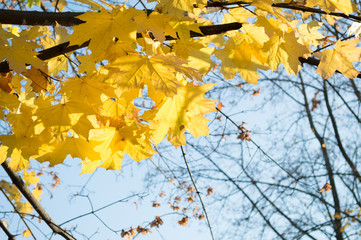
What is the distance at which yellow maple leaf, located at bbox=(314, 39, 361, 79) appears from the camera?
1.23 metres

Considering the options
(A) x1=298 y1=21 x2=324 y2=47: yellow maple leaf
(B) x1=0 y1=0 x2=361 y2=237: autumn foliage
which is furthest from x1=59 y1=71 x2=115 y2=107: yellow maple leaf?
(A) x1=298 y1=21 x2=324 y2=47: yellow maple leaf

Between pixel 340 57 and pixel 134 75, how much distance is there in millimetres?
760

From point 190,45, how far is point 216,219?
6.00m

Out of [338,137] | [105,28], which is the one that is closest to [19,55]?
[105,28]

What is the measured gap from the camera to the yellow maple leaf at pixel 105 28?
0.93m

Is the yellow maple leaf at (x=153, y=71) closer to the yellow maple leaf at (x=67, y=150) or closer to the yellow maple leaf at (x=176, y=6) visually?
the yellow maple leaf at (x=176, y=6)

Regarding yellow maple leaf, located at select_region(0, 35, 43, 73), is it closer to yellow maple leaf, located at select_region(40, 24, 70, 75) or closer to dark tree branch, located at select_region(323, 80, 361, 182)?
yellow maple leaf, located at select_region(40, 24, 70, 75)

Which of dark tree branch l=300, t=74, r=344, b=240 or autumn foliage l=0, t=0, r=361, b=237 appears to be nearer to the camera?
autumn foliage l=0, t=0, r=361, b=237

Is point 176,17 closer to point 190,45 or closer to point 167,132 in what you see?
point 190,45

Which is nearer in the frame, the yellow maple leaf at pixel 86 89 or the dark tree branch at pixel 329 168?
the yellow maple leaf at pixel 86 89

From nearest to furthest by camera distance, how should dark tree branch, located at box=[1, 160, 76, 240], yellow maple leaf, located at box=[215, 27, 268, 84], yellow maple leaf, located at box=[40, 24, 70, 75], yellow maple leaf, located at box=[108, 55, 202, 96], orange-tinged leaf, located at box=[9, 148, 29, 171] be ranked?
1. yellow maple leaf, located at box=[108, 55, 202, 96]
2. yellow maple leaf, located at box=[215, 27, 268, 84]
3. orange-tinged leaf, located at box=[9, 148, 29, 171]
4. yellow maple leaf, located at box=[40, 24, 70, 75]
5. dark tree branch, located at box=[1, 160, 76, 240]

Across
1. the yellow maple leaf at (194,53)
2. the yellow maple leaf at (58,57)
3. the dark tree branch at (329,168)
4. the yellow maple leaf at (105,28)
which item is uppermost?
the dark tree branch at (329,168)

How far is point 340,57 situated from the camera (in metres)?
1.24

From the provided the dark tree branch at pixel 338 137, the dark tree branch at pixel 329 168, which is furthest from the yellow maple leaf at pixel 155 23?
the dark tree branch at pixel 338 137
